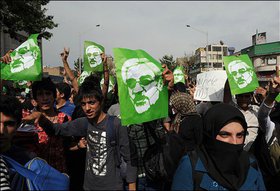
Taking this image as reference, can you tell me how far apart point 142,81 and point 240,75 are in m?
1.67

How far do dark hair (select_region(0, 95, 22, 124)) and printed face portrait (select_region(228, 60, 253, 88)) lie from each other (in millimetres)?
2568

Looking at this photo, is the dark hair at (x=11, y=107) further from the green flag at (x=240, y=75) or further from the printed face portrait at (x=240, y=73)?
the printed face portrait at (x=240, y=73)

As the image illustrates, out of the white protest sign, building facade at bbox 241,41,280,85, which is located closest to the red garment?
the white protest sign

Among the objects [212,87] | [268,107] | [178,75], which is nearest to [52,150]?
[268,107]

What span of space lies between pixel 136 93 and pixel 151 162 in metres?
0.61

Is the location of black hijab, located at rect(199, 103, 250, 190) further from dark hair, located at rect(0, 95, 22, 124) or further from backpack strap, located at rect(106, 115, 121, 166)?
dark hair, located at rect(0, 95, 22, 124)

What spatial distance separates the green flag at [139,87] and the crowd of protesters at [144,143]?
0.44ft

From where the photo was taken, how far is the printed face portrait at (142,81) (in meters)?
2.64

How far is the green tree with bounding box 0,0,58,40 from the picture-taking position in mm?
15914

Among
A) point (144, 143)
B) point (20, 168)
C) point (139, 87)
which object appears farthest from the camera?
point (144, 143)

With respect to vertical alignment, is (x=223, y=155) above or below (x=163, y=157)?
above

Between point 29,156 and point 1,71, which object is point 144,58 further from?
point 1,71

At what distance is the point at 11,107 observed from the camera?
203cm

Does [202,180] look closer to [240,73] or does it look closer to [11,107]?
[11,107]
